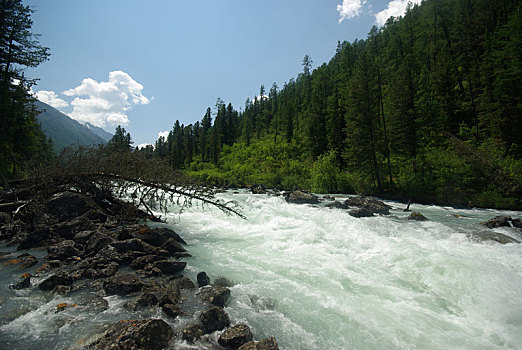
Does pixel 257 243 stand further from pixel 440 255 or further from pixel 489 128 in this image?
pixel 489 128

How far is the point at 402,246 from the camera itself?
309 inches

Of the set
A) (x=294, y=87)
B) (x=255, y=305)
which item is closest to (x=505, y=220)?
(x=255, y=305)

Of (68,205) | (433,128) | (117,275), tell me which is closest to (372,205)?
(117,275)

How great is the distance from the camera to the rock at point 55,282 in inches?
189

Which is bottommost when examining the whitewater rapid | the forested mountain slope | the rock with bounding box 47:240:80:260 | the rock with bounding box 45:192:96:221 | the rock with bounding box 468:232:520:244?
the whitewater rapid

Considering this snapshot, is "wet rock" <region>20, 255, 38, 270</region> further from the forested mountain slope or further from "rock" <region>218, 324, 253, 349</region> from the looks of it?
"rock" <region>218, 324, 253, 349</region>

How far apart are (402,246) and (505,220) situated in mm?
7002

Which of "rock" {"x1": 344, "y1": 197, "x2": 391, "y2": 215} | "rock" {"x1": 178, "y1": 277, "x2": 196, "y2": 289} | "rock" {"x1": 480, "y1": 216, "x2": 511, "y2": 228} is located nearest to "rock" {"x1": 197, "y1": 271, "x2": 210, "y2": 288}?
"rock" {"x1": 178, "y1": 277, "x2": 196, "y2": 289}

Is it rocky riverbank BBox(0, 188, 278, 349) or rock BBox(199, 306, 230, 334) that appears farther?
rock BBox(199, 306, 230, 334)

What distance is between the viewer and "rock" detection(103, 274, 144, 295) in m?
4.74

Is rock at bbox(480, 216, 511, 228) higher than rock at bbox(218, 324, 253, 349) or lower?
higher

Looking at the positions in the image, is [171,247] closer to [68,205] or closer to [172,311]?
[172,311]

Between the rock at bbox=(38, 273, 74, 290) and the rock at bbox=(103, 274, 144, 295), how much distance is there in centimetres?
96

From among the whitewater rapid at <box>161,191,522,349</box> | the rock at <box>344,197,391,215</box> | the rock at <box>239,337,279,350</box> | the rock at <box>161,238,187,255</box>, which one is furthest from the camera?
the rock at <box>344,197,391,215</box>
